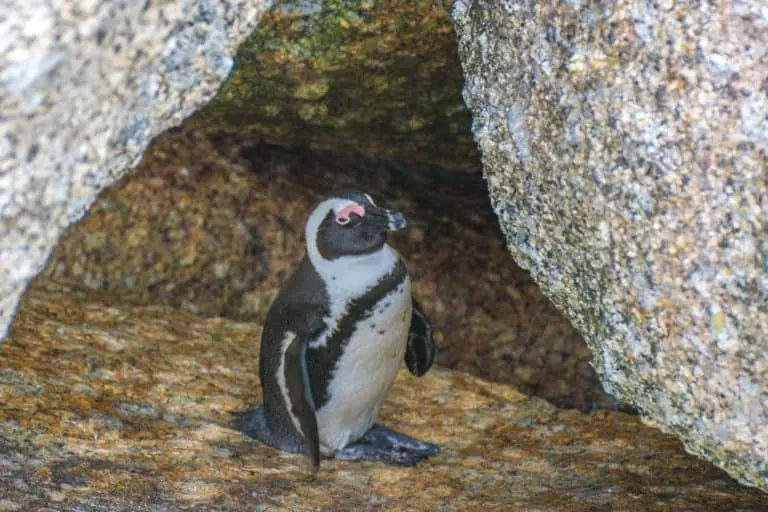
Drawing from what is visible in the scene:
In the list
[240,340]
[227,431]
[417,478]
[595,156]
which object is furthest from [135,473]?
[595,156]

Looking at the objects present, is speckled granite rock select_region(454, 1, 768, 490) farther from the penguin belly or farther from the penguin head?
the penguin belly

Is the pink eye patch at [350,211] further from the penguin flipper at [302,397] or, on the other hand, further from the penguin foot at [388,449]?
the penguin foot at [388,449]

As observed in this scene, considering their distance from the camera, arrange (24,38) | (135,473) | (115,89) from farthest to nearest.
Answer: (135,473) < (115,89) < (24,38)

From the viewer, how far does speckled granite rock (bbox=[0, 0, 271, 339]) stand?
218 centimetres

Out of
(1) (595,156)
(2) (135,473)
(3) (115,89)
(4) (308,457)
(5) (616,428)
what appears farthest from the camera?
(5) (616,428)

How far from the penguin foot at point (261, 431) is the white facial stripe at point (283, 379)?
12cm

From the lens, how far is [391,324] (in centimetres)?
381

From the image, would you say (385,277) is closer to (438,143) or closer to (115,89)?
(438,143)

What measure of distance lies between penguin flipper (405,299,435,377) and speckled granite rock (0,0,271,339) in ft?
5.29

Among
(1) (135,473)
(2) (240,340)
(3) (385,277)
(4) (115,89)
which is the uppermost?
(4) (115,89)

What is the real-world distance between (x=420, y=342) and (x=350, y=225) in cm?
60

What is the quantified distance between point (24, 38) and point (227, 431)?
6.22 feet

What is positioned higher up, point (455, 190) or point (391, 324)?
point (455, 190)

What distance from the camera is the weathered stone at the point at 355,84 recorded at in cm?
364
